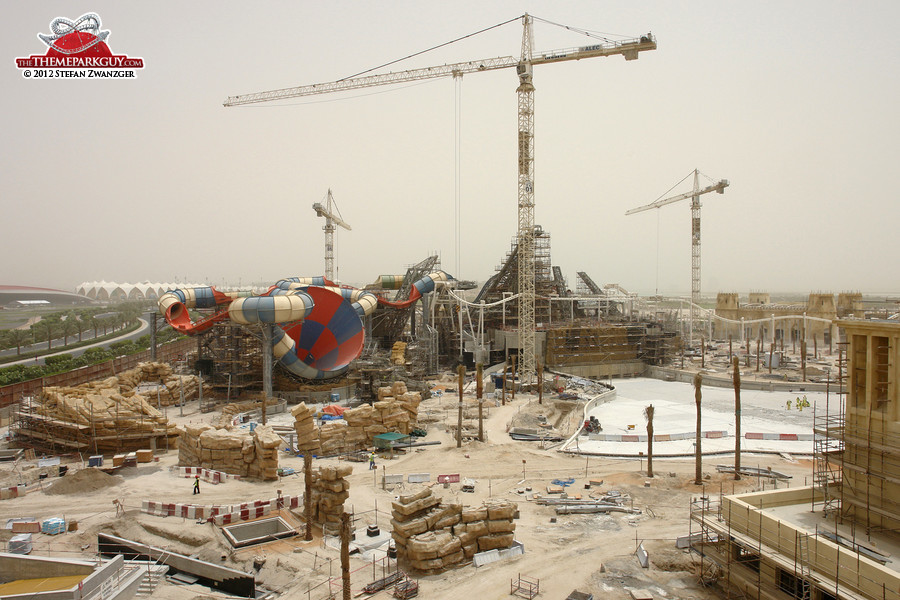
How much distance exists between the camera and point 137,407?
104ft

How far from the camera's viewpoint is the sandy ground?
617 inches

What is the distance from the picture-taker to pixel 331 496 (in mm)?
19828

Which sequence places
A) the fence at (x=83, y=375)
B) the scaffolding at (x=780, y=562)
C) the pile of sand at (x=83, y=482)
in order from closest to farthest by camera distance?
the scaffolding at (x=780, y=562) → the pile of sand at (x=83, y=482) → the fence at (x=83, y=375)

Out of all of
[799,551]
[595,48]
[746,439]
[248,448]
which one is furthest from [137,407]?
[595,48]

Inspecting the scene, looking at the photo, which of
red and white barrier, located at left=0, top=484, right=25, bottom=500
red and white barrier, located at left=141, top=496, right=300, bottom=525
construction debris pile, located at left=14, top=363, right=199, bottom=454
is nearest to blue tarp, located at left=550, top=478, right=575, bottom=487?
red and white barrier, located at left=141, top=496, right=300, bottom=525

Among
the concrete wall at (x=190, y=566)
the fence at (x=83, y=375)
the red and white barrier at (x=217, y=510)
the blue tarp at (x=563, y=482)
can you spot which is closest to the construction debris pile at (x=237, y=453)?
the red and white barrier at (x=217, y=510)

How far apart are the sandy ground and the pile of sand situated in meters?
0.11

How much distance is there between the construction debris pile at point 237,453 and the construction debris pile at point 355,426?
2.40 metres

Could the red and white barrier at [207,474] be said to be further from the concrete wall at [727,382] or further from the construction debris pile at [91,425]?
the concrete wall at [727,382]

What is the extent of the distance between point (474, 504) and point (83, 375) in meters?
42.5

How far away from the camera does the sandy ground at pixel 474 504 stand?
15.7m

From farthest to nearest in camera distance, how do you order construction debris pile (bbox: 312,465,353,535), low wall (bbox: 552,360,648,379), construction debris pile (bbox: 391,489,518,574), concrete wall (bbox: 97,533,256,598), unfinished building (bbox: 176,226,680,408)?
1. low wall (bbox: 552,360,648,379)
2. unfinished building (bbox: 176,226,680,408)
3. construction debris pile (bbox: 312,465,353,535)
4. construction debris pile (bbox: 391,489,518,574)
5. concrete wall (bbox: 97,533,256,598)

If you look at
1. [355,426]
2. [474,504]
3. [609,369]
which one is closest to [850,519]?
[474,504]

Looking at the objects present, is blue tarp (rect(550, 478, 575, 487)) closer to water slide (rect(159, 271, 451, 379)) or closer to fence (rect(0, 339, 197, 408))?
water slide (rect(159, 271, 451, 379))
